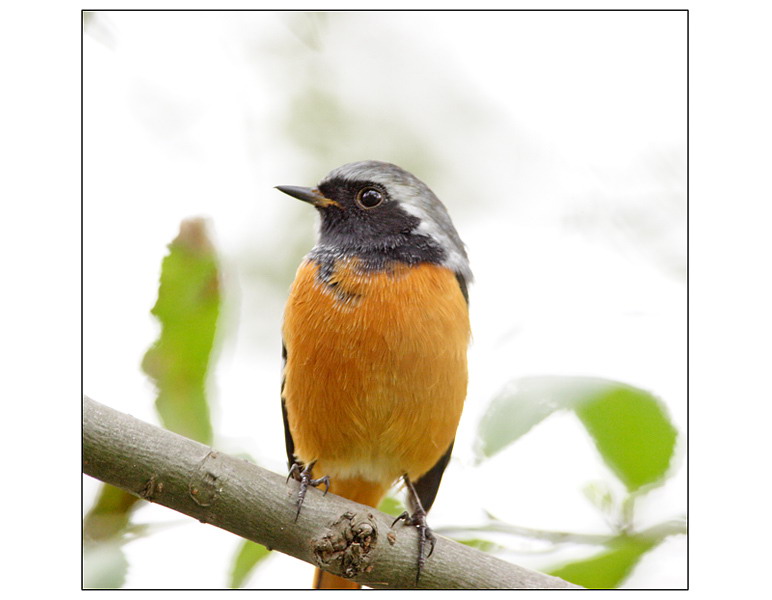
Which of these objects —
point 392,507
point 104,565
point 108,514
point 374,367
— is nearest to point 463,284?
point 374,367

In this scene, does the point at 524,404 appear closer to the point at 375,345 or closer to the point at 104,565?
the point at 375,345

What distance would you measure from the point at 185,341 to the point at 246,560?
1.05 meters

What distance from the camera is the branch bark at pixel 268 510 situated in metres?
3.42

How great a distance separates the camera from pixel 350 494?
4941 mm

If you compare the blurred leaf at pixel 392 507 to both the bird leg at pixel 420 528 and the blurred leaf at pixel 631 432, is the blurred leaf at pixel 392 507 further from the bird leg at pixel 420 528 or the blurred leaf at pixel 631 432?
the blurred leaf at pixel 631 432

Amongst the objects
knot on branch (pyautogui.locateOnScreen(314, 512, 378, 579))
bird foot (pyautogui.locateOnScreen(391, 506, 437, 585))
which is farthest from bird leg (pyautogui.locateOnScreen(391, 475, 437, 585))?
knot on branch (pyautogui.locateOnScreen(314, 512, 378, 579))

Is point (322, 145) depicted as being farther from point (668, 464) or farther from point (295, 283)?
point (668, 464)

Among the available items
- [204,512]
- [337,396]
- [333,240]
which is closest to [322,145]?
[333,240]

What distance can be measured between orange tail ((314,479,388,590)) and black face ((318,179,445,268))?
132 centimetres

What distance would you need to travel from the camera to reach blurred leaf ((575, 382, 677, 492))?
3.51 meters

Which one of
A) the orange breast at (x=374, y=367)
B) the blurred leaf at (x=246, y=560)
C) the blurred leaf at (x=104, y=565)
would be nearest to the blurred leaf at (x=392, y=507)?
the orange breast at (x=374, y=367)

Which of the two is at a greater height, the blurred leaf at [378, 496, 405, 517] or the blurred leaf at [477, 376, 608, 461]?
the blurred leaf at [477, 376, 608, 461]

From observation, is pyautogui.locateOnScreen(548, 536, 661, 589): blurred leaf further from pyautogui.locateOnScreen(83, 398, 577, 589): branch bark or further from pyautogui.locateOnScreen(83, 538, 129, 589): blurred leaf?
pyautogui.locateOnScreen(83, 538, 129, 589): blurred leaf

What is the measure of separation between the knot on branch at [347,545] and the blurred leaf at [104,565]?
82cm
